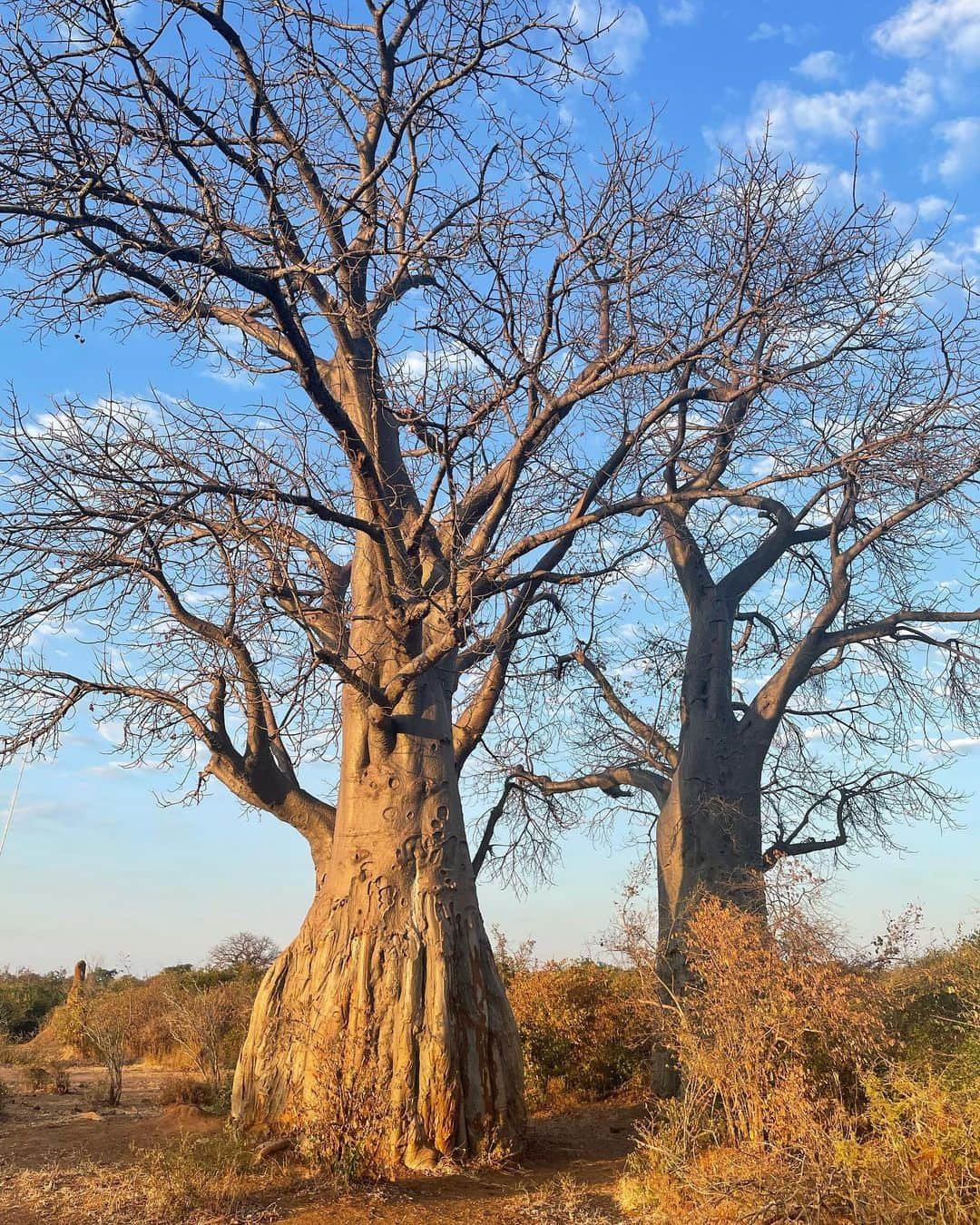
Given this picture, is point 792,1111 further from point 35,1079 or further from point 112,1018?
point 112,1018

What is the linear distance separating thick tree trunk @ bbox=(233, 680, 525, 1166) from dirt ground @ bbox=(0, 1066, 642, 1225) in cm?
38

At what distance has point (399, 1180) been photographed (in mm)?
6023

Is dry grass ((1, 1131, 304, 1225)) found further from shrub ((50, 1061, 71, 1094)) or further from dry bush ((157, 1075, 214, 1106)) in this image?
shrub ((50, 1061, 71, 1094))

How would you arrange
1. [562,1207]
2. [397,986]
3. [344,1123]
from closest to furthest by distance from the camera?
1. [562,1207]
2. [344,1123]
3. [397,986]

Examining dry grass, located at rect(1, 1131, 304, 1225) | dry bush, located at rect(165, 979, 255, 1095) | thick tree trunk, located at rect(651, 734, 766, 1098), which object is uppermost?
thick tree trunk, located at rect(651, 734, 766, 1098)

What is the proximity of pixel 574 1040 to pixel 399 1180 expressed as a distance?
4.41 m

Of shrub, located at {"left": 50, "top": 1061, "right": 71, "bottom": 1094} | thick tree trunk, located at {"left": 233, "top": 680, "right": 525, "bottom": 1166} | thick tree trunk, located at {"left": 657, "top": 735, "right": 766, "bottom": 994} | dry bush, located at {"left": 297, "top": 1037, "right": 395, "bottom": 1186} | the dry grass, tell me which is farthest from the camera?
shrub, located at {"left": 50, "top": 1061, "right": 71, "bottom": 1094}

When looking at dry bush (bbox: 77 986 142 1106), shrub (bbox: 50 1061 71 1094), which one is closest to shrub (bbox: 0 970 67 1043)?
dry bush (bbox: 77 986 142 1106)

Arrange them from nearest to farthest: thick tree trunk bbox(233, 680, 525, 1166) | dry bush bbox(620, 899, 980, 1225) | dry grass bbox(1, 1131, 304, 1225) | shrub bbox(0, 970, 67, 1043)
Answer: dry bush bbox(620, 899, 980, 1225) → dry grass bbox(1, 1131, 304, 1225) → thick tree trunk bbox(233, 680, 525, 1166) → shrub bbox(0, 970, 67, 1043)

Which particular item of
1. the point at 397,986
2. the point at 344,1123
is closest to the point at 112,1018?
the point at 397,986

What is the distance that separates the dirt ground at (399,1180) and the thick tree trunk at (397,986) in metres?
0.38

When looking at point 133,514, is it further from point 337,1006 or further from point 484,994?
point 484,994

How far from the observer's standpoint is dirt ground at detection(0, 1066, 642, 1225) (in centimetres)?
544

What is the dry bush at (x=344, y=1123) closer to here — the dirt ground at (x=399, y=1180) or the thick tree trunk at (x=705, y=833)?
the dirt ground at (x=399, y=1180)
